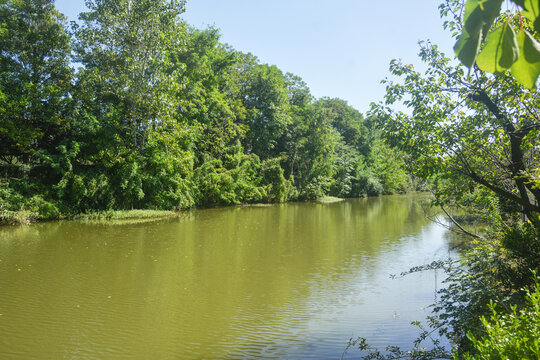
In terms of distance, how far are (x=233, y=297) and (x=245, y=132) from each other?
2346cm

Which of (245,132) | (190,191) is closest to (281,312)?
(190,191)

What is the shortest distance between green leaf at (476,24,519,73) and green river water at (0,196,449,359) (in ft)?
14.8

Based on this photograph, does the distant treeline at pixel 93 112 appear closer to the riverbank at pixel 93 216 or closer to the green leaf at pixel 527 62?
the riverbank at pixel 93 216

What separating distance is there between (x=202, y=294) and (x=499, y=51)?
22.4 ft

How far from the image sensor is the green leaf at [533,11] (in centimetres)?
77

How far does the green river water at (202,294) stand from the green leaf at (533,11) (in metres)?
4.63

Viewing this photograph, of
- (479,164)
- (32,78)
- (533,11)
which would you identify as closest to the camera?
(533,11)

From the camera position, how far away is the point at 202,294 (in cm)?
690

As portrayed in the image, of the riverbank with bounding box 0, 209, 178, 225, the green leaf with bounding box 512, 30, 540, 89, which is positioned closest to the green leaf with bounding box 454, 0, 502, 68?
the green leaf with bounding box 512, 30, 540, 89

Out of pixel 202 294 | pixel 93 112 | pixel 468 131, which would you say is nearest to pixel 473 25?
pixel 468 131

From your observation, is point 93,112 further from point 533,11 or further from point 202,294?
point 533,11

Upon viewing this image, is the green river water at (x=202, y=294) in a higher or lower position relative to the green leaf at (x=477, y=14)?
lower

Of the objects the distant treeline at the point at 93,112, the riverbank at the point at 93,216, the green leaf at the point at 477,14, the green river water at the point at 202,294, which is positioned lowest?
the green river water at the point at 202,294

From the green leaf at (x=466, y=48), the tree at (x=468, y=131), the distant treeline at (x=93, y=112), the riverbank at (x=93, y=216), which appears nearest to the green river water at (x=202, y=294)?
the riverbank at (x=93, y=216)
